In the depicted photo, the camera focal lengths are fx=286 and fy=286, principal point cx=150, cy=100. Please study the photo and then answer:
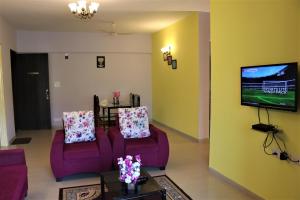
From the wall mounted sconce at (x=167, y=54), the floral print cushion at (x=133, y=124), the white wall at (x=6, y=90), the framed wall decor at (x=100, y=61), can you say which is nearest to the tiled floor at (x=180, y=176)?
the white wall at (x=6, y=90)

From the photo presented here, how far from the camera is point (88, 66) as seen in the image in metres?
8.13

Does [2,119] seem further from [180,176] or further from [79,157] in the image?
[180,176]

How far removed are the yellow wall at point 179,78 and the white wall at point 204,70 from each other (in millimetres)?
83

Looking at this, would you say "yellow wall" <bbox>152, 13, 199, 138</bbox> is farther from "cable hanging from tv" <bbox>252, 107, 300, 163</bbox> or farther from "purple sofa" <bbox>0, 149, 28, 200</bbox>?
"purple sofa" <bbox>0, 149, 28, 200</bbox>

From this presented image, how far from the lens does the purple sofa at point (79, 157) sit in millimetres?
3846

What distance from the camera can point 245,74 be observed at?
3.23m

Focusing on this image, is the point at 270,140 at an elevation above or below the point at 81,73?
below

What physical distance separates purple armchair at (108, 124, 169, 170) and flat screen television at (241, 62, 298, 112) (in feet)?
4.80

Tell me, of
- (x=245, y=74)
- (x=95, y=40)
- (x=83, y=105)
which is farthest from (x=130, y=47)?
(x=245, y=74)

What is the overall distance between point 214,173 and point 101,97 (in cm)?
498

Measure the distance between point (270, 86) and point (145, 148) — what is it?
2026 millimetres

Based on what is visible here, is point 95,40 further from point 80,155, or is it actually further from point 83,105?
point 80,155

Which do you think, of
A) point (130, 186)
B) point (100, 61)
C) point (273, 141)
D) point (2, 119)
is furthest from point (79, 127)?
point (100, 61)

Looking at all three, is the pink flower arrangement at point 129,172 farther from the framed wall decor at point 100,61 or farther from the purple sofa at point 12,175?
the framed wall decor at point 100,61
